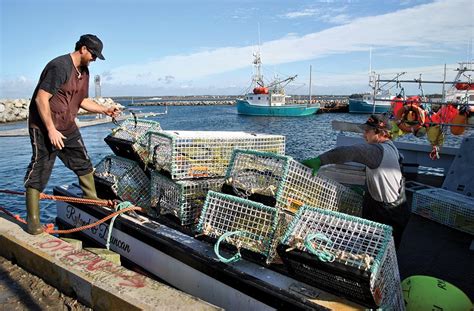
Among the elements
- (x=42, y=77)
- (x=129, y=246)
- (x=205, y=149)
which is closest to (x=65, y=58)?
(x=42, y=77)

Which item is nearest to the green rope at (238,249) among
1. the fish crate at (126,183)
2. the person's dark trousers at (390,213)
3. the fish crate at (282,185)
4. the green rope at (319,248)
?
the fish crate at (282,185)

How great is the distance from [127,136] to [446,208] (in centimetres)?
461

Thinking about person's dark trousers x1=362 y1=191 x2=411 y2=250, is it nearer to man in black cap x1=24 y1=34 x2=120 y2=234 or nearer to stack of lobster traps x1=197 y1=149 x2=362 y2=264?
stack of lobster traps x1=197 y1=149 x2=362 y2=264

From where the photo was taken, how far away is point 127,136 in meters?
5.91

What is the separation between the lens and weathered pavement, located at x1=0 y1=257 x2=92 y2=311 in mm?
3316

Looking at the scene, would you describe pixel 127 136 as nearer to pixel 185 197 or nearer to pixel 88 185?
pixel 88 185

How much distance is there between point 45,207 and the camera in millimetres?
9398

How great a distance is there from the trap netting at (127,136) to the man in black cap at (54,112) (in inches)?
46.1

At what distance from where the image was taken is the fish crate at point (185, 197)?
4176 millimetres

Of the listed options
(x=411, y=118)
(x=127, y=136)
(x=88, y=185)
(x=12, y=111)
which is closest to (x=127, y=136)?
(x=127, y=136)

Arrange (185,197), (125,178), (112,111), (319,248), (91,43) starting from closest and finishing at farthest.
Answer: (319,248), (91,43), (185,197), (112,111), (125,178)

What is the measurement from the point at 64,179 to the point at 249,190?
10.6m

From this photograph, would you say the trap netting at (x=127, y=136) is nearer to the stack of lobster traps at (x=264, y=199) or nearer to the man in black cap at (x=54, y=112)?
the man in black cap at (x=54, y=112)

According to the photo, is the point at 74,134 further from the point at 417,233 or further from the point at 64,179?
the point at 64,179
